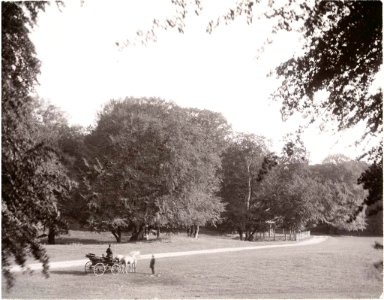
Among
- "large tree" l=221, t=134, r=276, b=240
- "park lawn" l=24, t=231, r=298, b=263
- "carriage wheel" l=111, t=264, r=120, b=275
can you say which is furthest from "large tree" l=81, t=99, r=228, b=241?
"carriage wheel" l=111, t=264, r=120, b=275

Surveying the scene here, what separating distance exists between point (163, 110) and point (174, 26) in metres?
32.0

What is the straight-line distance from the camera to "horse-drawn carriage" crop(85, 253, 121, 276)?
17.2 m

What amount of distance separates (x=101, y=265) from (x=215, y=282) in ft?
15.5

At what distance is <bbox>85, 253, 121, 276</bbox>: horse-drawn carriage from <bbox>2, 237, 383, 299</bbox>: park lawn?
43 centimetres

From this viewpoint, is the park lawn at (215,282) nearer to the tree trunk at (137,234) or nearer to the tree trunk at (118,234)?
the tree trunk at (118,234)

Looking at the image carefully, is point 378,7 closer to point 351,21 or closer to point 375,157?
point 351,21

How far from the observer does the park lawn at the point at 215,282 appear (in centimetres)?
1352

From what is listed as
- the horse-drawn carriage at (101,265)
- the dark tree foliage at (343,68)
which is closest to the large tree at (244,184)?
the horse-drawn carriage at (101,265)

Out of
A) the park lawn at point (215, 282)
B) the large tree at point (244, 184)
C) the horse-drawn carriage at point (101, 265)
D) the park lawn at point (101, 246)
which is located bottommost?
the park lawn at point (215, 282)

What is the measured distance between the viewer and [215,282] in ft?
53.7

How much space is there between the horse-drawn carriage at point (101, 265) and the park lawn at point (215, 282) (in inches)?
17.0

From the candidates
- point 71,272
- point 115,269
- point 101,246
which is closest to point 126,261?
point 115,269

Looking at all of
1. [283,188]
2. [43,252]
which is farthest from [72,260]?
[283,188]

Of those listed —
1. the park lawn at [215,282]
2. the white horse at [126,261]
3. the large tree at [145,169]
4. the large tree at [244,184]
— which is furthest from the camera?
the large tree at [244,184]
